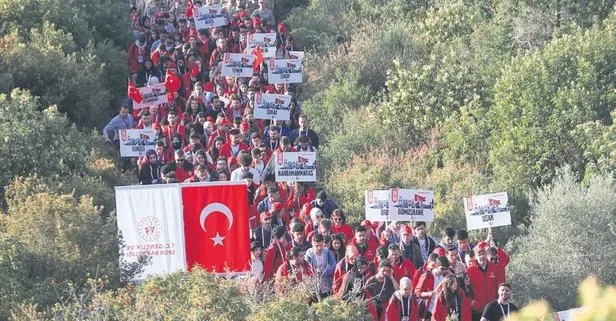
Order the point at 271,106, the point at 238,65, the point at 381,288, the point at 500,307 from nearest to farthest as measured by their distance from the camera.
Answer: the point at 500,307 < the point at 381,288 < the point at 271,106 < the point at 238,65

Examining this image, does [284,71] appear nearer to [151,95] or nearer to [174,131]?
[151,95]

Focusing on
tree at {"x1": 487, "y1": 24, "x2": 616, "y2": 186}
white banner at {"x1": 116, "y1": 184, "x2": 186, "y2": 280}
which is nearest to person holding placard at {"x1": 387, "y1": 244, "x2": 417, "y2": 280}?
white banner at {"x1": 116, "y1": 184, "x2": 186, "y2": 280}

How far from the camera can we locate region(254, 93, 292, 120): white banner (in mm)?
20578

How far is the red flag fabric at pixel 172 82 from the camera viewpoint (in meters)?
22.7

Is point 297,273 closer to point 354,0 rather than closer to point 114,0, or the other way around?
point 114,0

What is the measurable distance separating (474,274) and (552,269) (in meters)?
2.93

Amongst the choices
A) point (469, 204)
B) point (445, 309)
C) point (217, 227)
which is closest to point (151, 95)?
point (469, 204)

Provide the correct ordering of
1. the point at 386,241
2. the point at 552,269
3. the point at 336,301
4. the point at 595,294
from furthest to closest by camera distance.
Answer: the point at 552,269 → the point at 386,241 → the point at 336,301 → the point at 595,294

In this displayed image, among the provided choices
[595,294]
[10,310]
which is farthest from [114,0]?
[595,294]

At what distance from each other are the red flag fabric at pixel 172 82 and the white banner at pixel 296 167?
6.13m

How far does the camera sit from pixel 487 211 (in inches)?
600

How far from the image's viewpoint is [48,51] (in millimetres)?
23531

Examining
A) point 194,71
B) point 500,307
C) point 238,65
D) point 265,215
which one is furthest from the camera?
point 194,71

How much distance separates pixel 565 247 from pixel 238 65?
8.73 m
